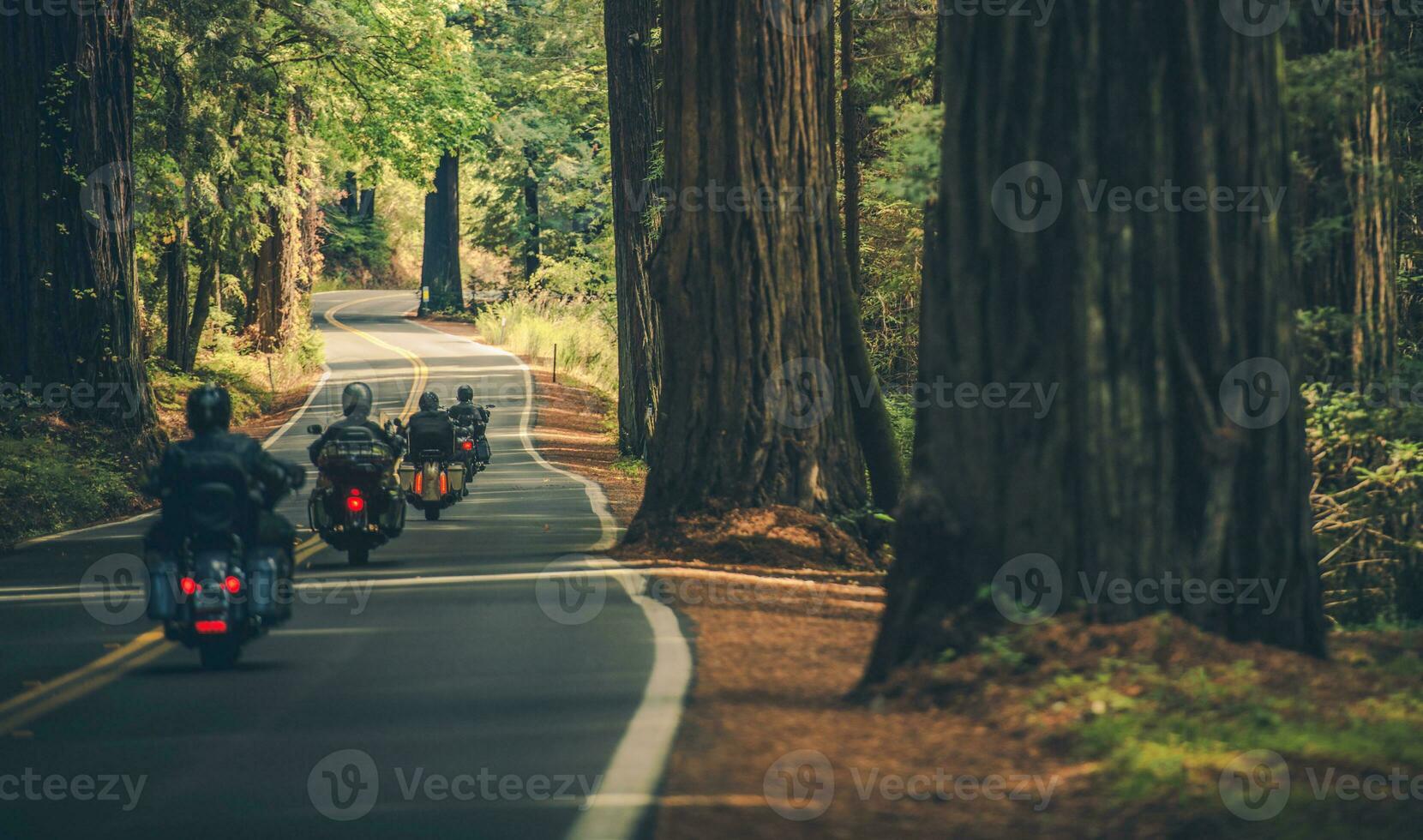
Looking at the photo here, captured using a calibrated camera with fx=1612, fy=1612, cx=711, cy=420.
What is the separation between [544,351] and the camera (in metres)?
56.8

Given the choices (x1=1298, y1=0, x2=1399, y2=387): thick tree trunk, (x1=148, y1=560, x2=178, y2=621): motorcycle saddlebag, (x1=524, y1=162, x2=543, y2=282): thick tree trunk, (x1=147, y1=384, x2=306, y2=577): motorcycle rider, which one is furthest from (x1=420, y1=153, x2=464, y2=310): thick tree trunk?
(x1=148, y1=560, x2=178, y2=621): motorcycle saddlebag

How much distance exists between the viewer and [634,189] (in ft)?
98.7

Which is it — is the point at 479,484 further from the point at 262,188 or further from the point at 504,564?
the point at 262,188

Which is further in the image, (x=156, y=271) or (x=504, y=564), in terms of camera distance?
(x=156, y=271)

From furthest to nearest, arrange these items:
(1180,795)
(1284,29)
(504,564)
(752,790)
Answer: (504,564) → (1284,29) → (752,790) → (1180,795)

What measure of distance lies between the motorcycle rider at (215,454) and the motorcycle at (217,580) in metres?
0.07

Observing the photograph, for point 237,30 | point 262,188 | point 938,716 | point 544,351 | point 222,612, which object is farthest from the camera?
point 544,351

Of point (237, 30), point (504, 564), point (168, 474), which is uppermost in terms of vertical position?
point (237, 30)

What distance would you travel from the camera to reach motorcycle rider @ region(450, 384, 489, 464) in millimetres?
23844

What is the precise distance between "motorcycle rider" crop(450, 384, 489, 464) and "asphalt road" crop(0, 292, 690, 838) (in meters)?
7.31

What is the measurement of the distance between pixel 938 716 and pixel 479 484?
Result: 1996 cm

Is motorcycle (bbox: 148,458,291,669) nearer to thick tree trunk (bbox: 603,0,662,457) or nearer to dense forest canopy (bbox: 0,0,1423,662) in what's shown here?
dense forest canopy (bbox: 0,0,1423,662)

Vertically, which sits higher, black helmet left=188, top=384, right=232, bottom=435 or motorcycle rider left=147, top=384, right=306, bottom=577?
black helmet left=188, top=384, right=232, bottom=435

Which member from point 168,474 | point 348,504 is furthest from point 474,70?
point 168,474
